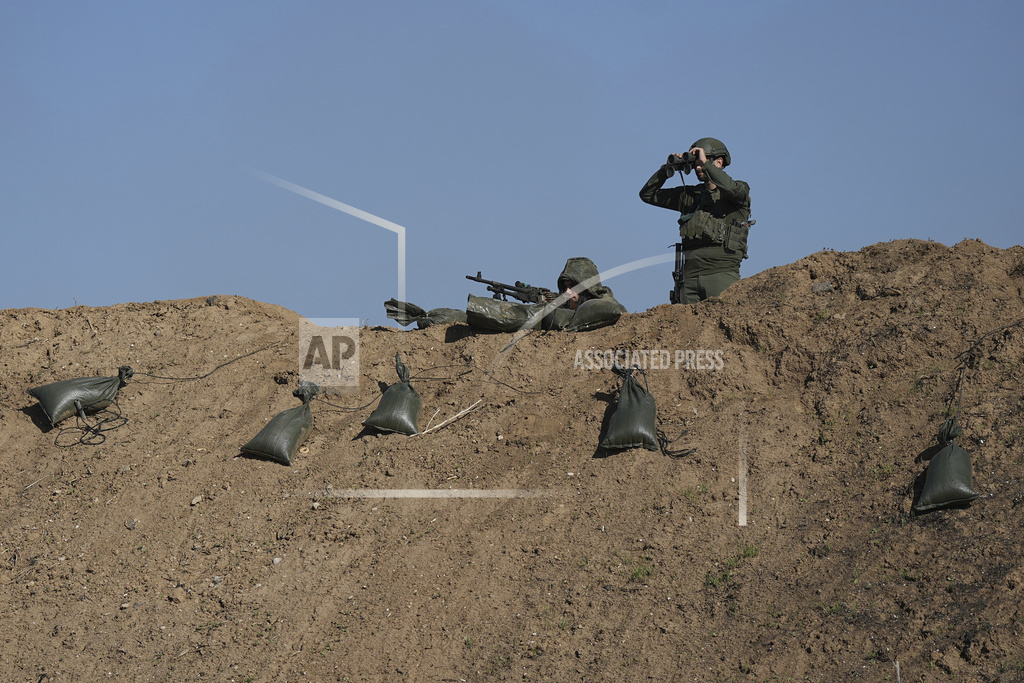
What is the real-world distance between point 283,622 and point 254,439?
84.7 inches

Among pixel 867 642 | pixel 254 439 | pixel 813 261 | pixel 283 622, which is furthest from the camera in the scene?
pixel 813 261

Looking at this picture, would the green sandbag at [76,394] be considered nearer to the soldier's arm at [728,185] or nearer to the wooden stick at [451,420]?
the wooden stick at [451,420]

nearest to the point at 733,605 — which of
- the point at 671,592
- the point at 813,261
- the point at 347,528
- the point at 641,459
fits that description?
the point at 671,592

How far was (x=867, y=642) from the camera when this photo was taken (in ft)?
17.4

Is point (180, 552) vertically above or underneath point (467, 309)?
underneath

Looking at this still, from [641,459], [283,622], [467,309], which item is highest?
[467,309]

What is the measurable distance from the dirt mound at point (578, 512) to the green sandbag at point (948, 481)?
0.33 ft

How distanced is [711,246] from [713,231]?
0.71ft

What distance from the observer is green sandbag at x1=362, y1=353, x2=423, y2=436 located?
8.18 m

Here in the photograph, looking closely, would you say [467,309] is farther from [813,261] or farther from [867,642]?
[867,642]

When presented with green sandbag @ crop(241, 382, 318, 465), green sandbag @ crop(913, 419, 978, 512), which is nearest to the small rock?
green sandbag @ crop(913, 419, 978, 512)

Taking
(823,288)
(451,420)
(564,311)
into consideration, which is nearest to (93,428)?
(451,420)

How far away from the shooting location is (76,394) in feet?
29.3

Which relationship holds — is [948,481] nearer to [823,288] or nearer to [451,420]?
[823,288]
